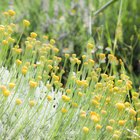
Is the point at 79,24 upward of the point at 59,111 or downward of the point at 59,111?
upward

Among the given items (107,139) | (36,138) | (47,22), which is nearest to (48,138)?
(36,138)

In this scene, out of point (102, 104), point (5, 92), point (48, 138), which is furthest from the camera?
point (102, 104)

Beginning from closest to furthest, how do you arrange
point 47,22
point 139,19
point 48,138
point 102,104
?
point 48,138 < point 102,104 < point 47,22 < point 139,19

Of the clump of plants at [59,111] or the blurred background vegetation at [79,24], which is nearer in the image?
the clump of plants at [59,111]

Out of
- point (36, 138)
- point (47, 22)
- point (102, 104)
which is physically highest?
point (47, 22)

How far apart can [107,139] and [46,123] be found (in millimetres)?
273

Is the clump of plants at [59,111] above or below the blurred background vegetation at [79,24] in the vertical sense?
below

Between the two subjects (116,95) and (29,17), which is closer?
(116,95)

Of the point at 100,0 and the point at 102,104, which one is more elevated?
the point at 100,0

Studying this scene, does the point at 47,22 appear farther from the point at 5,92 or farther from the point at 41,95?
the point at 5,92

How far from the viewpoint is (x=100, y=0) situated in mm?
4270

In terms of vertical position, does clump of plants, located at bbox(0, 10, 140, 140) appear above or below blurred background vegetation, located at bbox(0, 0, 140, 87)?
below

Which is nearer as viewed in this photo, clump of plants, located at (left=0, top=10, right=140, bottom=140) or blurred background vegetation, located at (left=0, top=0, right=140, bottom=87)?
clump of plants, located at (left=0, top=10, right=140, bottom=140)

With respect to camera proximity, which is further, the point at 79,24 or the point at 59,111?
the point at 79,24
